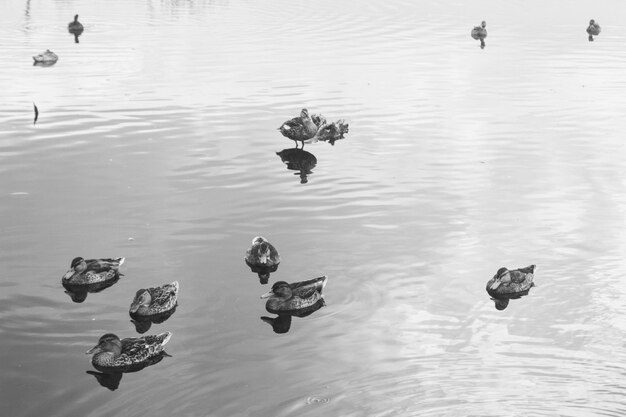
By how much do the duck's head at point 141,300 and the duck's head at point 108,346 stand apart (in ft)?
5.40

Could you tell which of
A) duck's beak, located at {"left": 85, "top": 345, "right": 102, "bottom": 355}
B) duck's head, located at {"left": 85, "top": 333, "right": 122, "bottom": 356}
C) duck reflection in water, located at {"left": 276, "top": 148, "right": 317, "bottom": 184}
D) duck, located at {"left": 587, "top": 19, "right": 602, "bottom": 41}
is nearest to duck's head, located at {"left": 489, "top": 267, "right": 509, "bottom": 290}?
duck's head, located at {"left": 85, "top": 333, "right": 122, "bottom": 356}

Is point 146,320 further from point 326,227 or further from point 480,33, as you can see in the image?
point 480,33

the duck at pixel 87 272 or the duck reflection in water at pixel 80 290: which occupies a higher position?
the duck at pixel 87 272

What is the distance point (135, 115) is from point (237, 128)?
4292mm

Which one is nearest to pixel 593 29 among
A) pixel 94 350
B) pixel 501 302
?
pixel 501 302

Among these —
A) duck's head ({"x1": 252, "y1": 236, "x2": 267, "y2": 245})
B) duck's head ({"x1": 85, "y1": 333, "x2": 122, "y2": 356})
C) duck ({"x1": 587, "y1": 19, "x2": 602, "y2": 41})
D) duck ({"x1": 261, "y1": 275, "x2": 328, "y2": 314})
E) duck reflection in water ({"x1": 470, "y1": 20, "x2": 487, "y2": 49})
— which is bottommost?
Answer: duck's head ({"x1": 85, "y1": 333, "x2": 122, "y2": 356})

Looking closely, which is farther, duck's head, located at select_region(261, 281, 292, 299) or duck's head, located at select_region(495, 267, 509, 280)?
duck's head, located at select_region(495, 267, 509, 280)

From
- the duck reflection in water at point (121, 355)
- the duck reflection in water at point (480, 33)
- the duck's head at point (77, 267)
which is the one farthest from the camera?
the duck reflection in water at point (480, 33)

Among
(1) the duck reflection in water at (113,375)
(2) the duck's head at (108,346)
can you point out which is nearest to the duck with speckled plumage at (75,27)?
(2) the duck's head at (108,346)

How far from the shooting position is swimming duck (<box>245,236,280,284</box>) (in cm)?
2092

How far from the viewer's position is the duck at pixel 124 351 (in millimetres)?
16344

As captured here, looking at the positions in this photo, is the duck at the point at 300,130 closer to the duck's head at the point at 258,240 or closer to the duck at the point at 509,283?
the duck's head at the point at 258,240

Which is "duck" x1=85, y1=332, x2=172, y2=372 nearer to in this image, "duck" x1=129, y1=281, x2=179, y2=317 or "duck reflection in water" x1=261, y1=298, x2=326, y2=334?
"duck" x1=129, y1=281, x2=179, y2=317

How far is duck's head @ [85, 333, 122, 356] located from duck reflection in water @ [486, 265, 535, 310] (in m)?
7.41
